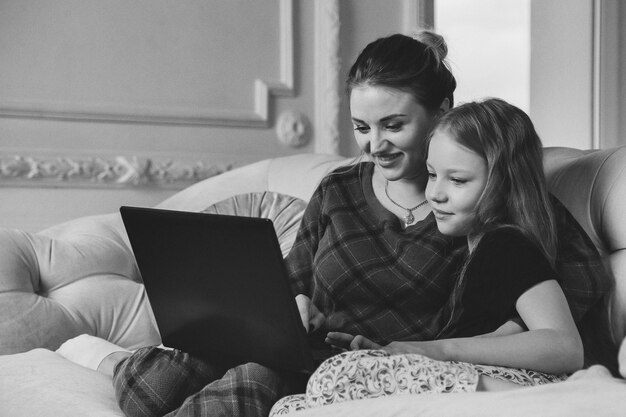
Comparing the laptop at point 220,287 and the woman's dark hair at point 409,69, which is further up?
the woman's dark hair at point 409,69

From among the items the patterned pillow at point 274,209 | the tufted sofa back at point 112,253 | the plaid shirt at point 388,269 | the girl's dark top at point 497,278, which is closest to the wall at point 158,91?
the tufted sofa back at point 112,253

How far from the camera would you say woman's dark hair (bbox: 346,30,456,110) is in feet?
5.31

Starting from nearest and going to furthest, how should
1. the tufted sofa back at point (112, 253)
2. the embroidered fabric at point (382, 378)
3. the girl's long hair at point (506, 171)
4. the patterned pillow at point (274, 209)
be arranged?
the embroidered fabric at point (382, 378) → the girl's long hair at point (506, 171) → the tufted sofa back at point (112, 253) → the patterned pillow at point (274, 209)

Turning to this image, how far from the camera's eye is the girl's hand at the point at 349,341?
4.57 ft

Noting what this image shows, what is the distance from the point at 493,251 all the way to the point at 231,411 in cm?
47

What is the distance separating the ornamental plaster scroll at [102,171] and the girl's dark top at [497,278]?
1386 mm

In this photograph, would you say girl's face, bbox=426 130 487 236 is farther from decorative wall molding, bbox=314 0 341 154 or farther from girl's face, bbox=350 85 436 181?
decorative wall molding, bbox=314 0 341 154

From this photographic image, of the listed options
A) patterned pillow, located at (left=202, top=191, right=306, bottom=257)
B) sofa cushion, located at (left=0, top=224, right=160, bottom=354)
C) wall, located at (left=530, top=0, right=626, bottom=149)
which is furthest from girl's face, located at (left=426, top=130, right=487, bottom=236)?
wall, located at (left=530, top=0, right=626, bottom=149)

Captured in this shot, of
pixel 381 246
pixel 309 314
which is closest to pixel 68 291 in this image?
pixel 309 314

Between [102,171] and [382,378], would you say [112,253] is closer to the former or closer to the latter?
[102,171]

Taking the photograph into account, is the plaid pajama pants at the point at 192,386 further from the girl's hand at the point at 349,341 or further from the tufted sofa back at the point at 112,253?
the tufted sofa back at the point at 112,253

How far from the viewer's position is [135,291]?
2154mm

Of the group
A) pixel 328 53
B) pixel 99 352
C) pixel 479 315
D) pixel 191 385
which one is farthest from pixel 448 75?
pixel 328 53

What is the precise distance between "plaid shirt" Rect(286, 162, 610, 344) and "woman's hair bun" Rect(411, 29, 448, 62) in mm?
298
